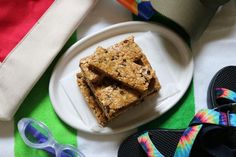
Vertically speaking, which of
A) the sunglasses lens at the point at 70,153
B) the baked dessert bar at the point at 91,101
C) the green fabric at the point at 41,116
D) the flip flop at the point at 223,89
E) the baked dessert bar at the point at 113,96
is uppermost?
the flip flop at the point at 223,89

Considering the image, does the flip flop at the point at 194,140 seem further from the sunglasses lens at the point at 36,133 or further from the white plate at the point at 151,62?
the sunglasses lens at the point at 36,133

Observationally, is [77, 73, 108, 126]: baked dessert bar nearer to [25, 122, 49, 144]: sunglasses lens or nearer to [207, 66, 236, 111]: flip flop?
[25, 122, 49, 144]: sunglasses lens

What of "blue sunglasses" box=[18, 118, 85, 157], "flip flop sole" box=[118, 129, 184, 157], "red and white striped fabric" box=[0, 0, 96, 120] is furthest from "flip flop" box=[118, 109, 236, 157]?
"red and white striped fabric" box=[0, 0, 96, 120]

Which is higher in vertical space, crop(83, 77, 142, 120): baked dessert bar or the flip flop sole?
crop(83, 77, 142, 120): baked dessert bar

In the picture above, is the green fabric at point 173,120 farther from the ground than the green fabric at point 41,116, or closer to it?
farther from the ground

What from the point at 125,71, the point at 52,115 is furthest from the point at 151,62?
the point at 52,115

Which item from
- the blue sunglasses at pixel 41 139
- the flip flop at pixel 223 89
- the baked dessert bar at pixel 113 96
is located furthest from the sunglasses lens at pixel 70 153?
the flip flop at pixel 223 89
